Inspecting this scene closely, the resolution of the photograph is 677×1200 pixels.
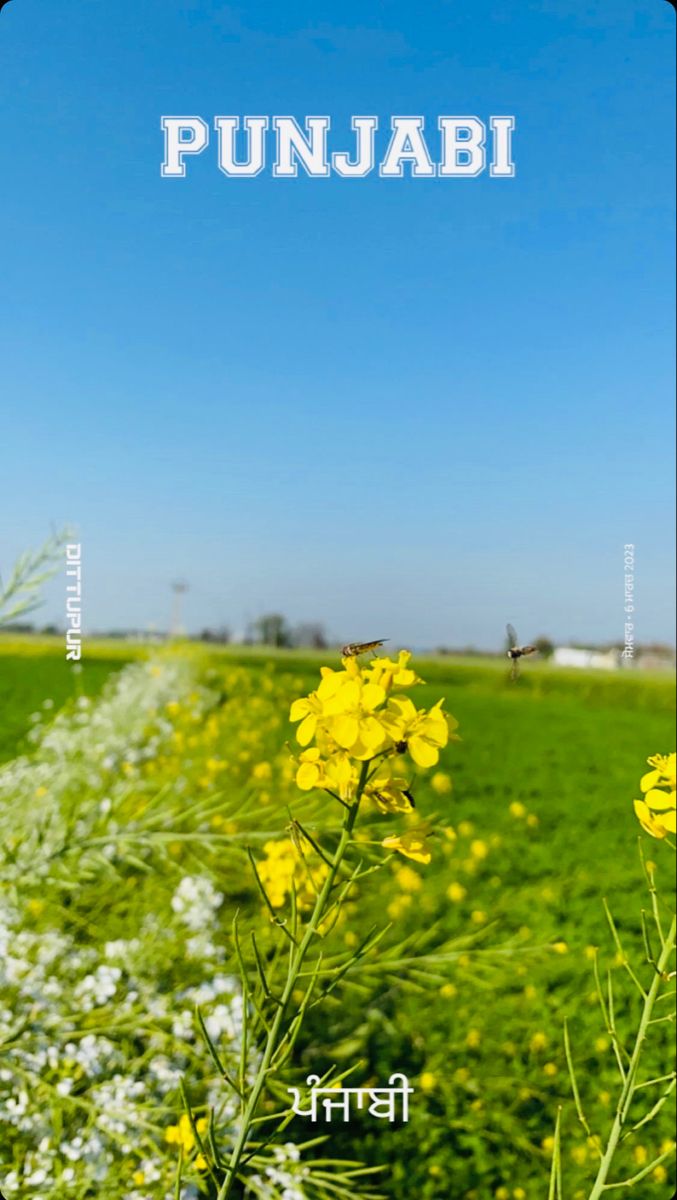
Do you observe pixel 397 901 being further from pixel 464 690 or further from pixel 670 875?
pixel 464 690

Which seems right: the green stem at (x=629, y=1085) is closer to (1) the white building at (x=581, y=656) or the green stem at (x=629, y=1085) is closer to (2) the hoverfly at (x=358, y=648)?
(2) the hoverfly at (x=358, y=648)

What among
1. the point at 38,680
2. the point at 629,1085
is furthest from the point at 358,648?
the point at 38,680

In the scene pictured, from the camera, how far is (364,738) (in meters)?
0.59

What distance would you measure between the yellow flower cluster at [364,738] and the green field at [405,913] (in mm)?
77

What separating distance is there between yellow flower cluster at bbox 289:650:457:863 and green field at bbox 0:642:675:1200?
0.25 ft

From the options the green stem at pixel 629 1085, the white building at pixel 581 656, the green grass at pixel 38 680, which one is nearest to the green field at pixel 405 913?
the green grass at pixel 38 680

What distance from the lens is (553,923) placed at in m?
1.87

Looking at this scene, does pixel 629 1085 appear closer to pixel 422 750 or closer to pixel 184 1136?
pixel 422 750

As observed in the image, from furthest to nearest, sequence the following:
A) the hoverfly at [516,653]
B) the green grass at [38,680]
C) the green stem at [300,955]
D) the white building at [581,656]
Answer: the green grass at [38,680]
the white building at [581,656]
the hoverfly at [516,653]
the green stem at [300,955]

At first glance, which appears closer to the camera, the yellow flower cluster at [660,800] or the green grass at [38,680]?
the yellow flower cluster at [660,800]

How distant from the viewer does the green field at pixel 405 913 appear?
1266 mm

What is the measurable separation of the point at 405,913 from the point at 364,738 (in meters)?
1.39

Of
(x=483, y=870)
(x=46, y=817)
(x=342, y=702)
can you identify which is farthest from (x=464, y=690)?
(x=342, y=702)

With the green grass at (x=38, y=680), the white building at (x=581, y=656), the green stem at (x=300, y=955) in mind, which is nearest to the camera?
the green stem at (x=300, y=955)
